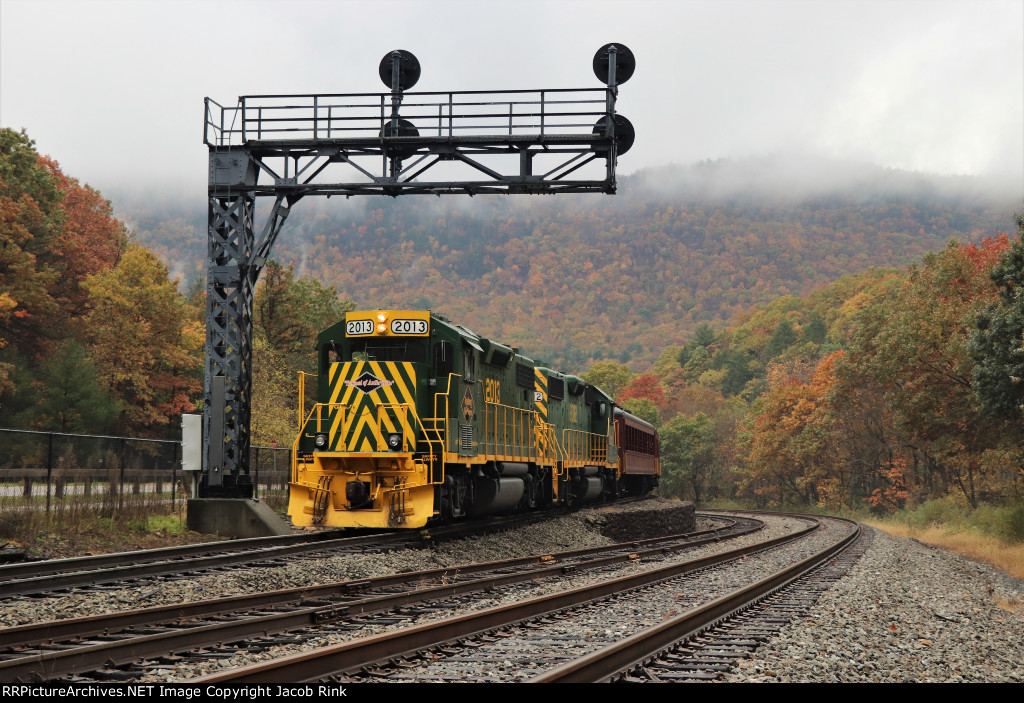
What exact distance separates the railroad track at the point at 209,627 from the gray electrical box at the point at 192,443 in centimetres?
780

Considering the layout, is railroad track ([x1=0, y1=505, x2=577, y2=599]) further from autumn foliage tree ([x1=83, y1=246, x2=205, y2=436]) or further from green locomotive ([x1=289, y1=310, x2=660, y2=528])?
autumn foliage tree ([x1=83, y1=246, x2=205, y2=436])

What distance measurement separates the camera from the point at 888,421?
56.8 m

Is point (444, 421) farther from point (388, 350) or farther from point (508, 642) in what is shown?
point (508, 642)

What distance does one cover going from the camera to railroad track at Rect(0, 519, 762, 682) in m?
6.86

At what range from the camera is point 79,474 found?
59.7 ft

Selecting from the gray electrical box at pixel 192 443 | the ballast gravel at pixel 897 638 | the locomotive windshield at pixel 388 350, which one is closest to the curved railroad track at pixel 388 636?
the ballast gravel at pixel 897 638

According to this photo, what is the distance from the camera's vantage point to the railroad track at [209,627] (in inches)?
270

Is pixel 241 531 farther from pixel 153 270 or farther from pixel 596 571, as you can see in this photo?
pixel 153 270

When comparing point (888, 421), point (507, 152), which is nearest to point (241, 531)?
point (507, 152)

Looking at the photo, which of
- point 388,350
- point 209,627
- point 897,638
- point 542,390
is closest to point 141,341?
point 542,390

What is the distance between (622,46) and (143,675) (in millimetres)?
16454

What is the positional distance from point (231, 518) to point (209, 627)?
1055 centimetres

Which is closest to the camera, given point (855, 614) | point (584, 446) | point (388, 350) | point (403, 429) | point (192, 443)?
point (855, 614)

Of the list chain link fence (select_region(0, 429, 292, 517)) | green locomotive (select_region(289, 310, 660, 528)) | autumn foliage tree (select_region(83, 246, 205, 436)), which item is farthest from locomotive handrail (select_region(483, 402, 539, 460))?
autumn foliage tree (select_region(83, 246, 205, 436))
